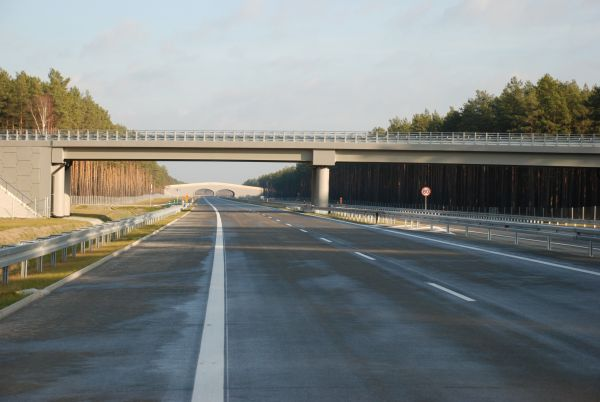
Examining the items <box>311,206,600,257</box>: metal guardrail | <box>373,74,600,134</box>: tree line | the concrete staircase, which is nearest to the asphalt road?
<box>311,206,600,257</box>: metal guardrail

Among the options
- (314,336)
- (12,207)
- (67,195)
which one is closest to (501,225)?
(314,336)

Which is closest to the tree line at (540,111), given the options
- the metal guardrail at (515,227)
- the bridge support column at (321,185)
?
the bridge support column at (321,185)

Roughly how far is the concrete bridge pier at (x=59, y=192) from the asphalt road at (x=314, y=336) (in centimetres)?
5272

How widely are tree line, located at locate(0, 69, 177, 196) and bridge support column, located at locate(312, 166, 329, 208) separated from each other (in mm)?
26376

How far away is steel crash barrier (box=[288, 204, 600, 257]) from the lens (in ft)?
78.8

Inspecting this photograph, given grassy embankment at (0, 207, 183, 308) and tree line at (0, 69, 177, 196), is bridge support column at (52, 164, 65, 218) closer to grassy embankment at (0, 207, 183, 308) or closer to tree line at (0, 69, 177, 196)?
tree line at (0, 69, 177, 196)

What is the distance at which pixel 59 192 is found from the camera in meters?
67.3

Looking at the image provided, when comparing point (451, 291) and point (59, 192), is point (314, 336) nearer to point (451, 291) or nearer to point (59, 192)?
point (451, 291)

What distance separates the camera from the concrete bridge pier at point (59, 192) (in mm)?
66312

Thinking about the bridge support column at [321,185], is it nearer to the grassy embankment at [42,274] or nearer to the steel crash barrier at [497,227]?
the steel crash barrier at [497,227]

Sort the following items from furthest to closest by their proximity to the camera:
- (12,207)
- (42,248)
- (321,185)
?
(321,185)
(12,207)
(42,248)

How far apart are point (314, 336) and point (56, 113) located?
104 metres

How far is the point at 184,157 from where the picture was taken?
226 ft

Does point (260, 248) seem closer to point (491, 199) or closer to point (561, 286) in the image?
point (561, 286)
